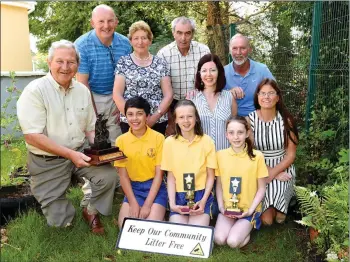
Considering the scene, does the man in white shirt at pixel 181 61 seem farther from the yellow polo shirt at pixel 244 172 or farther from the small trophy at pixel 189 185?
the yellow polo shirt at pixel 244 172

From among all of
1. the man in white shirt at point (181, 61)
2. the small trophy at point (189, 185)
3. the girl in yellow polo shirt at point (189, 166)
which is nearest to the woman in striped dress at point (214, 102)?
the girl in yellow polo shirt at point (189, 166)

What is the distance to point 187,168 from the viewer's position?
157 inches

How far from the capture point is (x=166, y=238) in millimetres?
3727

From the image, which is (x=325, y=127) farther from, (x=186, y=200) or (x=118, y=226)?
(x=118, y=226)

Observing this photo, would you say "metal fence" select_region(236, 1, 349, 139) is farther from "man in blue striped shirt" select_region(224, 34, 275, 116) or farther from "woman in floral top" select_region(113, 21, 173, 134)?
"woman in floral top" select_region(113, 21, 173, 134)

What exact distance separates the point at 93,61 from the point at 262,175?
2279 mm

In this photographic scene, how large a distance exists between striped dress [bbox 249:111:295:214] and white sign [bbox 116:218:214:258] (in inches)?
30.2

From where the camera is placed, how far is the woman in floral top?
4.57m

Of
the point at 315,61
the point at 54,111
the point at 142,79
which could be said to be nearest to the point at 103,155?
the point at 54,111

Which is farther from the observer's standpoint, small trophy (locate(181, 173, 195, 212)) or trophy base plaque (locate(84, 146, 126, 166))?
small trophy (locate(181, 173, 195, 212))

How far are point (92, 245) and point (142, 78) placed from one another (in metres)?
1.76

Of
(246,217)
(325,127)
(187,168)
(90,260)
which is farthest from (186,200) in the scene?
(325,127)

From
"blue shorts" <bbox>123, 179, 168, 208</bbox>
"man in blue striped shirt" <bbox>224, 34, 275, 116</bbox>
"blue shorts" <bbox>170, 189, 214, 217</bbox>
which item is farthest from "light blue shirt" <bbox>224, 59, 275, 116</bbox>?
"blue shorts" <bbox>123, 179, 168, 208</bbox>

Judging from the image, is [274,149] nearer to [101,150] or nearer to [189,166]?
[189,166]
